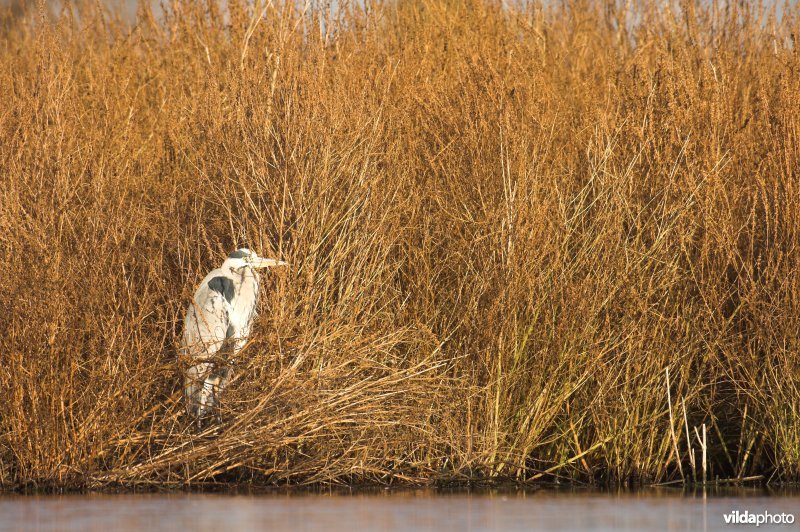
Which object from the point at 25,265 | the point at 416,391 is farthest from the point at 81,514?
the point at 416,391

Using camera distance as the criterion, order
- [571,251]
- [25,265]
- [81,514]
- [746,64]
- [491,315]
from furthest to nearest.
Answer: [746,64] → [571,251] → [491,315] → [25,265] → [81,514]

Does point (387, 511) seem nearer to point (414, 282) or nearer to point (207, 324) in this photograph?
point (207, 324)

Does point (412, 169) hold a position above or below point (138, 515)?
above

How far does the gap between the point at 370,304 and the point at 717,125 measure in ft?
8.18

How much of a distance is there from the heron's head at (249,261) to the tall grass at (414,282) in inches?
7.5

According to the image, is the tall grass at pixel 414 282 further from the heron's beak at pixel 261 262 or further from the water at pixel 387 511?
the water at pixel 387 511

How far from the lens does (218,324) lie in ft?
24.4

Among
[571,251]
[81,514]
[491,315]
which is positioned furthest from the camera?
[571,251]

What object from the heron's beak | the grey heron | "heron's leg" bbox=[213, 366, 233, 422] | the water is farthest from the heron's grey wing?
the water

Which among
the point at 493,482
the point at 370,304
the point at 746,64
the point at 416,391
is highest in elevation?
the point at 746,64

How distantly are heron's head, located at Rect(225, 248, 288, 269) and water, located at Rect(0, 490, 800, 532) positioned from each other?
121 cm

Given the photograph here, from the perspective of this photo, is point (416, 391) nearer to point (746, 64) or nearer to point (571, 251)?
point (571, 251)

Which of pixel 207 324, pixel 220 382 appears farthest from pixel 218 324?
pixel 220 382

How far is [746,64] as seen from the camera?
35.5 ft
